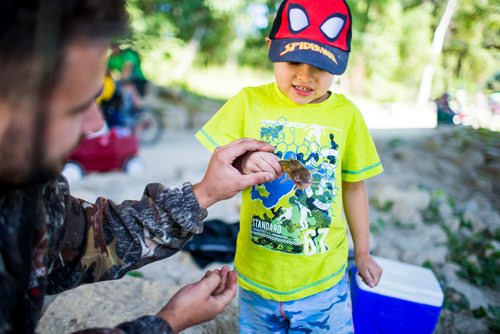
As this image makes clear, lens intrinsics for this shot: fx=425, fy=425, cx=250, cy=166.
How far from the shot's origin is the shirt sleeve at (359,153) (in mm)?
1666

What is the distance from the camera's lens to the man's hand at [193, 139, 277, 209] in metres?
1.36

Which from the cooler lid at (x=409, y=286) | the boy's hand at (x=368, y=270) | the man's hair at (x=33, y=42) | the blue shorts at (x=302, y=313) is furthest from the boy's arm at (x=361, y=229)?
the man's hair at (x=33, y=42)

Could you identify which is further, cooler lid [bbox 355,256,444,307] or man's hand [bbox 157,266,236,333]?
cooler lid [bbox 355,256,444,307]

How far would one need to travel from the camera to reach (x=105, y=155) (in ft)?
17.8

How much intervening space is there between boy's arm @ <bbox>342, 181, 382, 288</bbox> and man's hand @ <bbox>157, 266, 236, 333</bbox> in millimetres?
687

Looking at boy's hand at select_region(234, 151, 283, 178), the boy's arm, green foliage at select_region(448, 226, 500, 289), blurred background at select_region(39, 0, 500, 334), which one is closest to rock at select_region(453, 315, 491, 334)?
blurred background at select_region(39, 0, 500, 334)

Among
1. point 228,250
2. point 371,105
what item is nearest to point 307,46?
point 228,250

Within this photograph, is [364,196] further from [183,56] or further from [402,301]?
[183,56]

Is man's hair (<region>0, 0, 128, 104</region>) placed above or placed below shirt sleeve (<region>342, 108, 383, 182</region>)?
above

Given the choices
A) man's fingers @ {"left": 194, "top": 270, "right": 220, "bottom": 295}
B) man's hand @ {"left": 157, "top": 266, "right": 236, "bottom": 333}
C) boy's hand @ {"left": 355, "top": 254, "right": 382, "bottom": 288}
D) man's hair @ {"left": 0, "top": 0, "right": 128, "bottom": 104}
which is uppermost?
man's hair @ {"left": 0, "top": 0, "right": 128, "bottom": 104}

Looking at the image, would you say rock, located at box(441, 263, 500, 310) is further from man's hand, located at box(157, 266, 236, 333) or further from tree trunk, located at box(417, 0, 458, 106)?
man's hand, located at box(157, 266, 236, 333)

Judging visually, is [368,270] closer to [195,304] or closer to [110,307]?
[195,304]

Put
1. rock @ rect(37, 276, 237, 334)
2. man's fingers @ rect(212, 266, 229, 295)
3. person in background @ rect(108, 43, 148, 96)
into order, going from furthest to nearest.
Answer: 1. person in background @ rect(108, 43, 148, 96)
2. rock @ rect(37, 276, 237, 334)
3. man's fingers @ rect(212, 266, 229, 295)

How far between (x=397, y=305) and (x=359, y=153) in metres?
0.78
